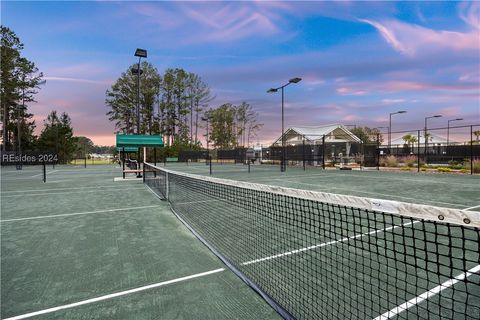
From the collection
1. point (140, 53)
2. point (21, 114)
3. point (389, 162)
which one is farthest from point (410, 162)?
point (21, 114)

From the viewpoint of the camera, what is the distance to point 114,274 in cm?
383

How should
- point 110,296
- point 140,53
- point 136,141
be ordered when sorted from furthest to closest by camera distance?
point 140,53
point 136,141
point 110,296

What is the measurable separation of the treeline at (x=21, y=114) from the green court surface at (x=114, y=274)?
151 ft

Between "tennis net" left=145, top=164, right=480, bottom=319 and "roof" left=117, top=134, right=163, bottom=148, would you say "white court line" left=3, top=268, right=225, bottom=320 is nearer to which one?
"tennis net" left=145, top=164, right=480, bottom=319

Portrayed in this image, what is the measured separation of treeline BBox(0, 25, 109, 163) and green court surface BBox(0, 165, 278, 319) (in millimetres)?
46133

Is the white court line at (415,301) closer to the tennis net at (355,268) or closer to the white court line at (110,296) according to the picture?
the tennis net at (355,268)

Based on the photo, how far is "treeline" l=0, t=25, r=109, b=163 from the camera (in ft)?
151

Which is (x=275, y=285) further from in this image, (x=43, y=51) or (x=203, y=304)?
(x=43, y=51)

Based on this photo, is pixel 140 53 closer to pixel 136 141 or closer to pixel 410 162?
pixel 136 141

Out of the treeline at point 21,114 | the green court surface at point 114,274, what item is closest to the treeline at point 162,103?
the treeline at point 21,114

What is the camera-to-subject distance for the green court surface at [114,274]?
295 centimetres

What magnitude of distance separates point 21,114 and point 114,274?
217 feet

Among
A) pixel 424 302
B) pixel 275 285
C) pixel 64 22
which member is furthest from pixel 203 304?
pixel 64 22

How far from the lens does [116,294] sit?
10.8 ft
